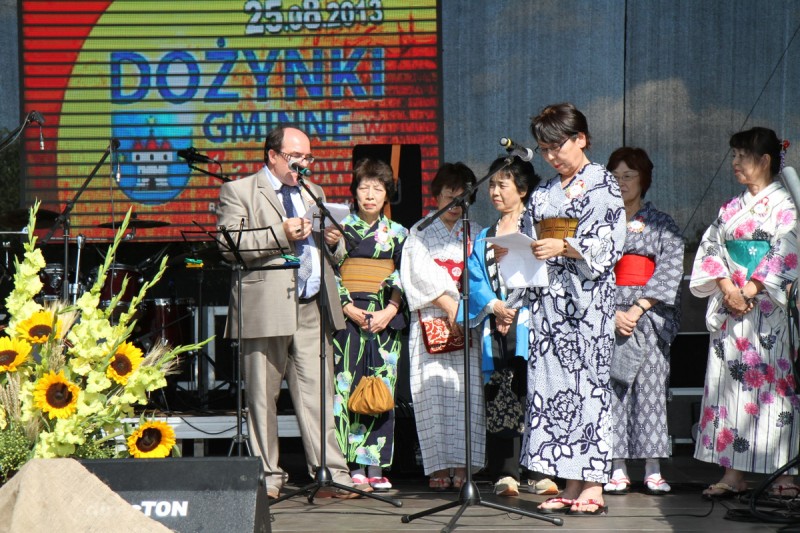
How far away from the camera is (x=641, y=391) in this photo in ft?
16.4

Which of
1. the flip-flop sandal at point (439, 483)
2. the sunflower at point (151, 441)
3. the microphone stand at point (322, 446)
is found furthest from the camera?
the flip-flop sandal at point (439, 483)

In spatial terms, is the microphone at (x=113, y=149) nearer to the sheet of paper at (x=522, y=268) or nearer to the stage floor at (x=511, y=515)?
the stage floor at (x=511, y=515)

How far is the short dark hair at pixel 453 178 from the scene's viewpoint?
17.2 ft

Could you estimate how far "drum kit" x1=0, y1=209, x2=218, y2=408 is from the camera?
19.7 feet

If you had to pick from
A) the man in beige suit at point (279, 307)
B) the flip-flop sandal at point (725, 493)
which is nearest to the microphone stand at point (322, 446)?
the man in beige suit at point (279, 307)

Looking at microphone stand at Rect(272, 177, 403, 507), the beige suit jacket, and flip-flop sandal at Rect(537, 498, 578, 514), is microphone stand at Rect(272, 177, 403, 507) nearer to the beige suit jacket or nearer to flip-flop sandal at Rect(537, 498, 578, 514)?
the beige suit jacket

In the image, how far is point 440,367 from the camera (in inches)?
203

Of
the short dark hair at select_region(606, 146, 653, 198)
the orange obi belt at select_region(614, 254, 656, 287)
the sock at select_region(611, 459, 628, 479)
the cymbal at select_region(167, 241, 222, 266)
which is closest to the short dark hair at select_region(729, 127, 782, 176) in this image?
the short dark hair at select_region(606, 146, 653, 198)

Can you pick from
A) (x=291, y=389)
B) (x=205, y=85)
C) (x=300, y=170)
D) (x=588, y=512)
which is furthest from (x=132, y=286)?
(x=588, y=512)

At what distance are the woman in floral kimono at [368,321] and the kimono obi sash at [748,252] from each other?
64.0 inches

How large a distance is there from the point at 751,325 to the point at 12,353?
3300 mm

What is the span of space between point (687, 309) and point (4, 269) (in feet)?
13.4

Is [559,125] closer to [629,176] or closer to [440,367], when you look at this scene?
[629,176]

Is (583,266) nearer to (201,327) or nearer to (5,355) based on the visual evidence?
(5,355)
